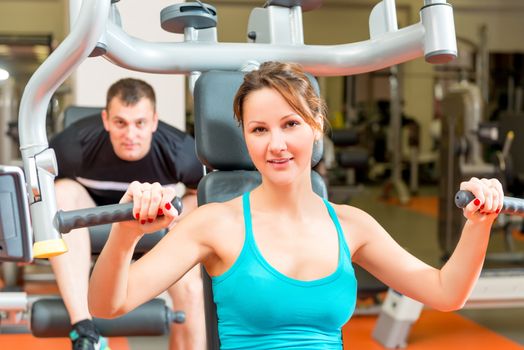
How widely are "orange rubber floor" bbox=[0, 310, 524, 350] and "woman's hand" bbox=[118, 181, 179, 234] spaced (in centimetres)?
242

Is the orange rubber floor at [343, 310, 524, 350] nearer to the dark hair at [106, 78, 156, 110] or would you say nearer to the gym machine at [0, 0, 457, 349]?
the dark hair at [106, 78, 156, 110]

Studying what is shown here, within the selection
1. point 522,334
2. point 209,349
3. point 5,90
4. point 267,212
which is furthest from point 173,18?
point 5,90

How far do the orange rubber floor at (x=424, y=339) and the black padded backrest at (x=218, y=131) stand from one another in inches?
78.7

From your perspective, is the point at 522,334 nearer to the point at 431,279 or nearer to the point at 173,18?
the point at 431,279

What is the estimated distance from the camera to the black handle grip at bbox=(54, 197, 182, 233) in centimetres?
122

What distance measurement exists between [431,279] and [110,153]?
5.42 feet

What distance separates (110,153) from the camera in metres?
2.98

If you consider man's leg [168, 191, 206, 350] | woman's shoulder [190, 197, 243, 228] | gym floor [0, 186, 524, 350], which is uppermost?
woman's shoulder [190, 197, 243, 228]

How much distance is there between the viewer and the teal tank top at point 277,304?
1505 millimetres

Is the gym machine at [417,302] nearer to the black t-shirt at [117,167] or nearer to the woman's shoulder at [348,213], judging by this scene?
the black t-shirt at [117,167]

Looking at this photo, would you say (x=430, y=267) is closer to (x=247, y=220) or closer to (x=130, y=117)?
(x=247, y=220)

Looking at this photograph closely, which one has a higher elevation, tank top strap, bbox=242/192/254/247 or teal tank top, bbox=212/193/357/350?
tank top strap, bbox=242/192/254/247

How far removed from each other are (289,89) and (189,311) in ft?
5.12

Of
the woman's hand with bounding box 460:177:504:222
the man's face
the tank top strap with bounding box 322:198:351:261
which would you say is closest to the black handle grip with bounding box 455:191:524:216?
the woman's hand with bounding box 460:177:504:222
